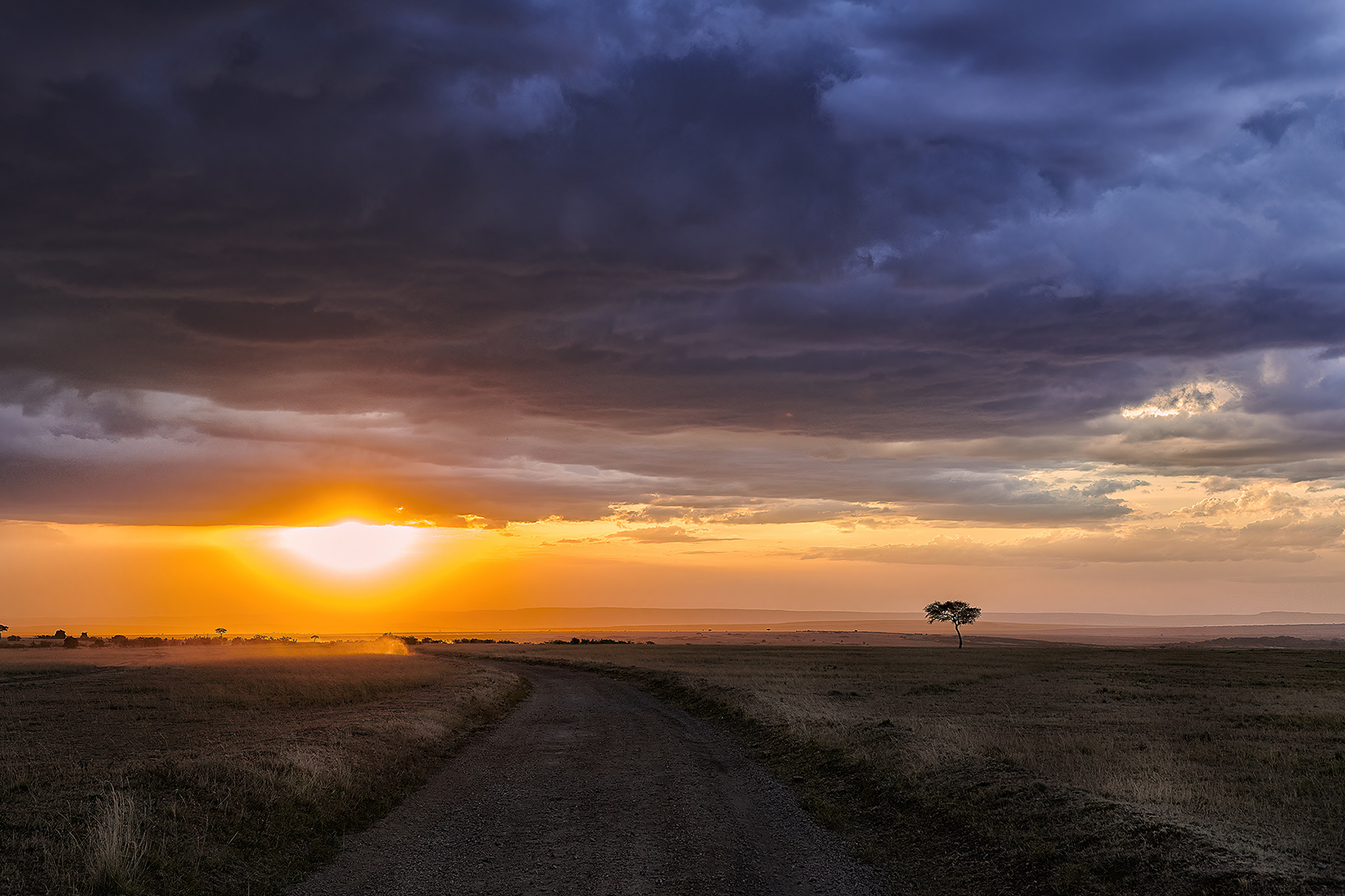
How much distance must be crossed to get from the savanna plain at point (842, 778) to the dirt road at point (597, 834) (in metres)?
0.83

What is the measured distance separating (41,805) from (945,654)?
10577 centimetres

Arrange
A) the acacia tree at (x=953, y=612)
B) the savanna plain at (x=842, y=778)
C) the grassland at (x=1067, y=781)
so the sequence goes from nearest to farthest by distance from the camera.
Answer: the grassland at (x=1067, y=781) < the savanna plain at (x=842, y=778) < the acacia tree at (x=953, y=612)

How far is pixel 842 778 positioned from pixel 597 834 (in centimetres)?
737

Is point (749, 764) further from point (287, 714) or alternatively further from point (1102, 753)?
point (287, 714)

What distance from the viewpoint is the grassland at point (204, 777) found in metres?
11.8

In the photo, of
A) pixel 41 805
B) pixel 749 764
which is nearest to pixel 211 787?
pixel 41 805

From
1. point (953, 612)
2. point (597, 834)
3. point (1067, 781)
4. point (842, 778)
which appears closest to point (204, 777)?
point (597, 834)

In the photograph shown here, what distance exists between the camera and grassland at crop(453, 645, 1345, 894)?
1130cm

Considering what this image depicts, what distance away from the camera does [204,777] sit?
16078 mm

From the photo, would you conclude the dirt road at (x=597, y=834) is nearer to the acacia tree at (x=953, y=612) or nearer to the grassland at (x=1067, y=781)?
the grassland at (x=1067, y=781)

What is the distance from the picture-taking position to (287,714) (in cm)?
3145

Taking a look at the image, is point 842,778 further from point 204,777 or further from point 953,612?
point 953,612

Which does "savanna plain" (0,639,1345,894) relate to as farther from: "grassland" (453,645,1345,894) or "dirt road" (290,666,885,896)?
"dirt road" (290,666,885,896)

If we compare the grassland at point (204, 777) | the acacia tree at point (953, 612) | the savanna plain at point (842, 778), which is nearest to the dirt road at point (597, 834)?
the savanna plain at point (842, 778)
